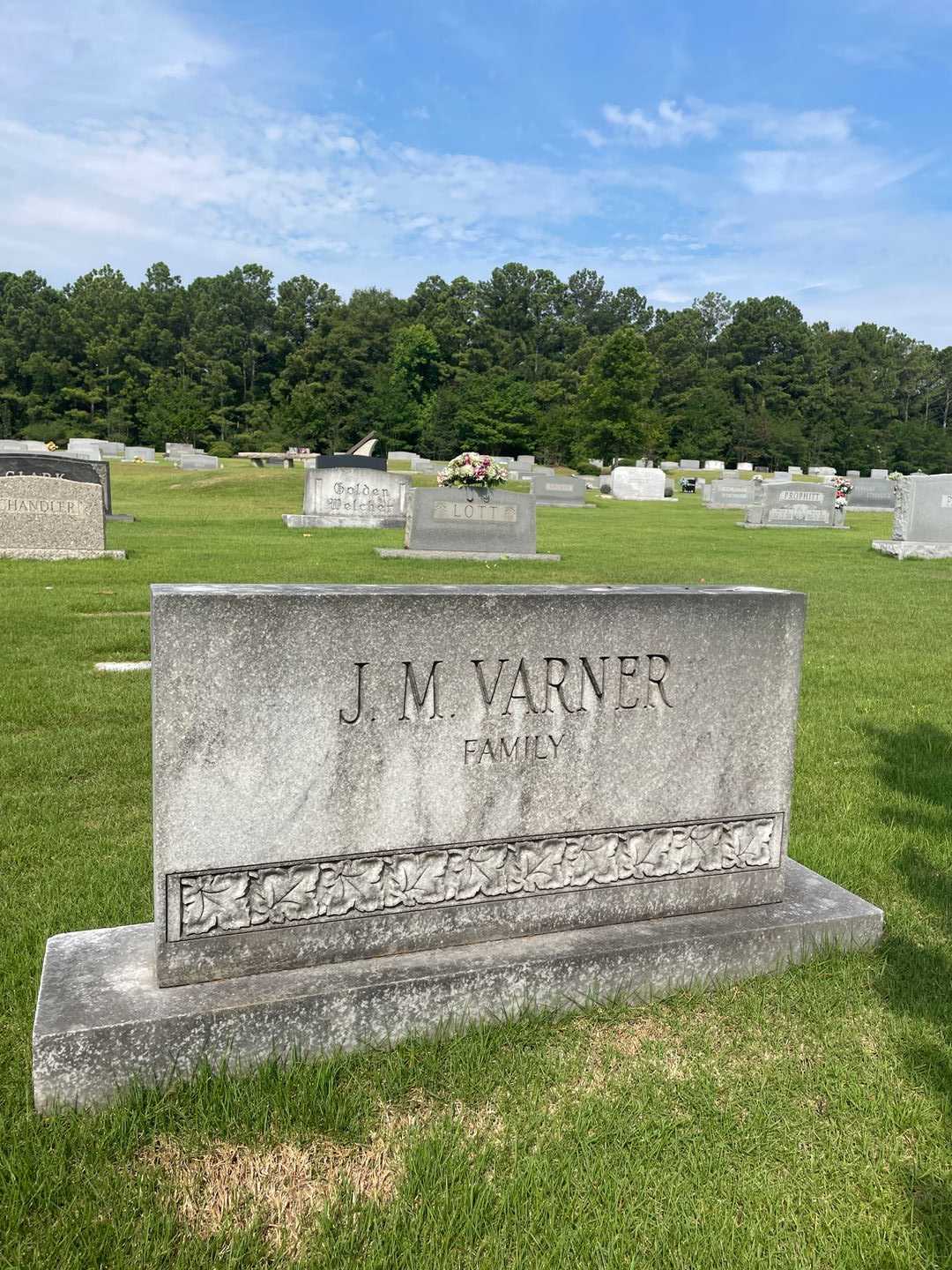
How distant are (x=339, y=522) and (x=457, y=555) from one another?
230 inches

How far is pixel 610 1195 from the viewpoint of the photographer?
2.00 m

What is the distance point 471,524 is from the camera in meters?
15.3

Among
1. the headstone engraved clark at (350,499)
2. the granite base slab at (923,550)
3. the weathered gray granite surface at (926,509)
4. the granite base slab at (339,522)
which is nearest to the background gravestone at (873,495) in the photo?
the weathered gray granite surface at (926,509)

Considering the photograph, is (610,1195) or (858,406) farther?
(858,406)

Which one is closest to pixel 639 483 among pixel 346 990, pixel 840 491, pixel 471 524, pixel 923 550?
pixel 840 491

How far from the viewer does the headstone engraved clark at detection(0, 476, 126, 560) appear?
12.5 meters

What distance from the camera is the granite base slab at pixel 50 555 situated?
→ 41.0 feet

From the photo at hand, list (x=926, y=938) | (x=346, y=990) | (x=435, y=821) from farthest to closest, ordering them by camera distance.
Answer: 1. (x=926, y=938)
2. (x=435, y=821)
3. (x=346, y=990)

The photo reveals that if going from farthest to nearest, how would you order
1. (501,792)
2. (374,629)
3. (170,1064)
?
(501,792)
(374,629)
(170,1064)

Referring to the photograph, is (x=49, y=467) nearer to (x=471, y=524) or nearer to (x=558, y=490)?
(x=471, y=524)

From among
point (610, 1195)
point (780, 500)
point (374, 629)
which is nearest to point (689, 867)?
point (610, 1195)

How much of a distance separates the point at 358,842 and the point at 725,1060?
4.02 feet

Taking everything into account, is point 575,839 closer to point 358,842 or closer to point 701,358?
point 358,842

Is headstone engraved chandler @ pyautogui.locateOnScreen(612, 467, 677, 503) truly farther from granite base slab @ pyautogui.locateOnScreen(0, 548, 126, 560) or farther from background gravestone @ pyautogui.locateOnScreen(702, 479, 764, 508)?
granite base slab @ pyautogui.locateOnScreen(0, 548, 126, 560)
